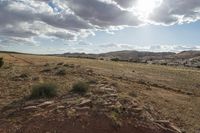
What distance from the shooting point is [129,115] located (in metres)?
14.0

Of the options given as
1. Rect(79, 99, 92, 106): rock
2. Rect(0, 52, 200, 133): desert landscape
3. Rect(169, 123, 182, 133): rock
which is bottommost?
Rect(169, 123, 182, 133): rock

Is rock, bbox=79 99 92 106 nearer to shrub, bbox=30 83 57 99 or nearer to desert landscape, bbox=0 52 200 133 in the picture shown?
desert landscape, bbox=0 52 200 133

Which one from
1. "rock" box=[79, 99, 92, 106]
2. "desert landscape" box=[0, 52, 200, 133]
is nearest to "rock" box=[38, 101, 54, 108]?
"desert landscape" box=[0, 52, 200, 133]

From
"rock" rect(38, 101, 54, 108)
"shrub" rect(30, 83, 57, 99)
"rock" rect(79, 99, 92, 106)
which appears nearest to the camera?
"rock" rect(38, 101, 54, 108)

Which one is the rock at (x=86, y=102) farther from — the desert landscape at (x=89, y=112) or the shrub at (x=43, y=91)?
the shrub at (x=43, y=91)

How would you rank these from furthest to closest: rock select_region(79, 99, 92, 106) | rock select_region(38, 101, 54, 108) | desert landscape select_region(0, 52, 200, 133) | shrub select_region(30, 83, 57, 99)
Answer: shrub select_region(30, 83, 57, 99), rock select_region(79, 99, 92, 106), rock select_region(38, 101, 54, 108), desert landscape select_region(0, 52, 200, 133)

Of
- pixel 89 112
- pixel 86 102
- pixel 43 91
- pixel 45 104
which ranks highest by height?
pixel 43 91

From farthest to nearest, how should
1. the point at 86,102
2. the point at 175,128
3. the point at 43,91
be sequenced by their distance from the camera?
1. the point at 43,91
2. the point at 86,102
3. the point at 175,128

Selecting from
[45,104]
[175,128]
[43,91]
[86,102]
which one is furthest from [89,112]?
[175,128]

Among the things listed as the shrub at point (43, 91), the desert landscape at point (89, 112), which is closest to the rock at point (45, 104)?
the desert landscape at point (89, 112)

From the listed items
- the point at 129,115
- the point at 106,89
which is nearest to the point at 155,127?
the point at 129,115

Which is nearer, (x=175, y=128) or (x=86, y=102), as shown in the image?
(x=175, y=128)

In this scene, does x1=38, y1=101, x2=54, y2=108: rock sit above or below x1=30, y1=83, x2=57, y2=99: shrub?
below

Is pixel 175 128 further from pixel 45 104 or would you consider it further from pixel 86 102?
pixel 45 104
